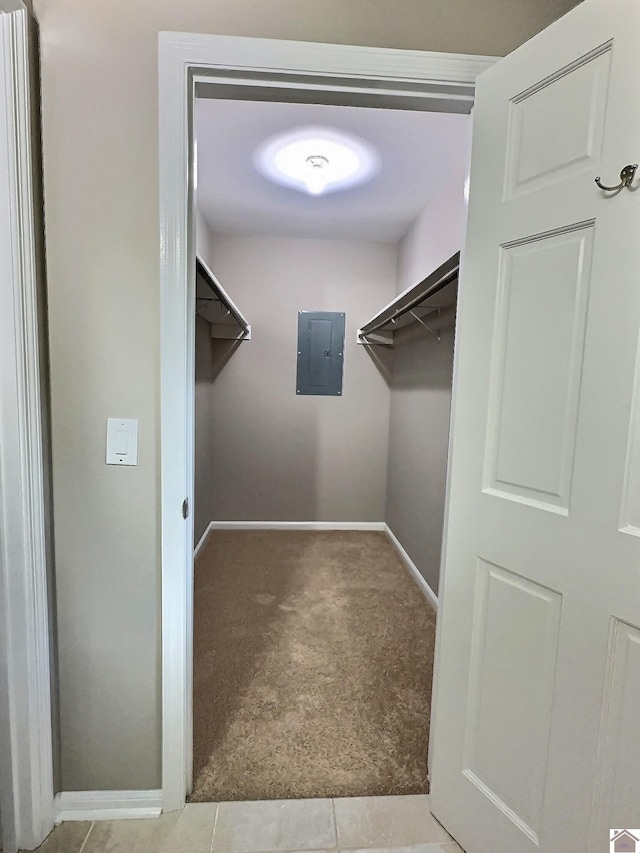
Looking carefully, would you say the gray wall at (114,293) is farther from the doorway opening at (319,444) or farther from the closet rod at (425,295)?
the closet rod at (425,295)

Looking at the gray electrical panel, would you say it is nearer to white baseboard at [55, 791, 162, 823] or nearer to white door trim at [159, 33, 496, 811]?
white door trim at [159, 33, 496, 811]

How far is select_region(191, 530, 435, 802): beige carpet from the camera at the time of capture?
137 cm

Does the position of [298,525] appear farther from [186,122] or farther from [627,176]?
[627,176]

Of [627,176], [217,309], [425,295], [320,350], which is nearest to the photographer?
[627,176]

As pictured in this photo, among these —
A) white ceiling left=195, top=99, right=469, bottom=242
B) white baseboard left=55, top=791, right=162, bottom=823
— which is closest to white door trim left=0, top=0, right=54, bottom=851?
white baseboard left=55, top=791, right=162, bottom=823

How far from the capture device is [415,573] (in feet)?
9.26

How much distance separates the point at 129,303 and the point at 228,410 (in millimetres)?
2505

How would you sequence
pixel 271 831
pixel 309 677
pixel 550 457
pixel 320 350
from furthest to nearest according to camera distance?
pixel 320 350
pixel 309 677
pixel 271 831
pixel 550 457

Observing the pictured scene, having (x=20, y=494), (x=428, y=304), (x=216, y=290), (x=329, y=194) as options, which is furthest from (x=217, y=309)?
(x=20, y=494)

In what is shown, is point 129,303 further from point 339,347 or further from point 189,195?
point 339,347

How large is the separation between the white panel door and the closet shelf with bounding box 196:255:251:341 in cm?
103

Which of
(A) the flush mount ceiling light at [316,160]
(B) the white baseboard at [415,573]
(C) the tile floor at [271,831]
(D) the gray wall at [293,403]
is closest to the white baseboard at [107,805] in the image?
(C) the tile floor at [271,831]

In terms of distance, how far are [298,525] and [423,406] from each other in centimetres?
166

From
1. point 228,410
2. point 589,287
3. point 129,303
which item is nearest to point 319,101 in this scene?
point 129,303
